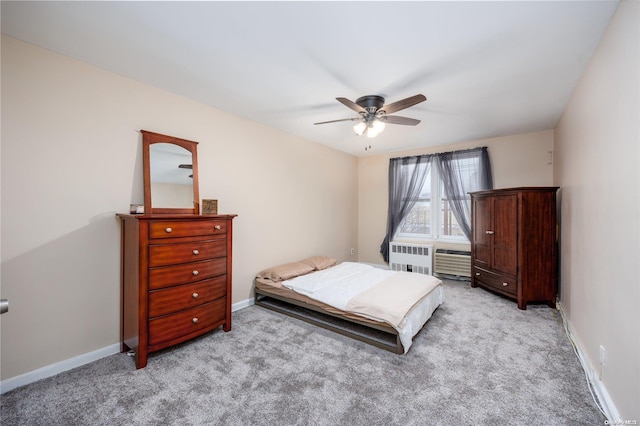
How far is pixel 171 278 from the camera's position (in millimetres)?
2314

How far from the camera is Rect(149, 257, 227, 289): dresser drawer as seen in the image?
2.21m

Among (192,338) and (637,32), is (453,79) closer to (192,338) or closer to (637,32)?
(637,32)

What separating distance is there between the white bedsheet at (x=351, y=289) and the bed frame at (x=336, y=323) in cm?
11

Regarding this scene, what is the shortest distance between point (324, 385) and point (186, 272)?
1.51 m

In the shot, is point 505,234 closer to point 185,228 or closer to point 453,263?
point 453,263

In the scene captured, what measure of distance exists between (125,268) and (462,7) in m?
3.22

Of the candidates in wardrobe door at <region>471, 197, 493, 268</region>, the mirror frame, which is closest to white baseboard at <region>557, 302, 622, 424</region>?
wardrobe door at <region>471, 197, 493, 268</region>

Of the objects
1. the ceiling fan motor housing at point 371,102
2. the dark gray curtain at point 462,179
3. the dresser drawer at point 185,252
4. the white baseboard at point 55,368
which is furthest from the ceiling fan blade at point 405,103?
the white baseboard at point 55,368

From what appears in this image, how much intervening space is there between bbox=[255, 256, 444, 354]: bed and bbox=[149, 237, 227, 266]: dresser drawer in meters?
1.04

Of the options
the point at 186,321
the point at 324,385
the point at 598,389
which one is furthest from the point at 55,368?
the point at 598,389

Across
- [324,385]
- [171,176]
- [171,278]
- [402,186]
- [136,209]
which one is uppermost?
[402,186]

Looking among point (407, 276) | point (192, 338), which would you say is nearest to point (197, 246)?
point (192, 338)

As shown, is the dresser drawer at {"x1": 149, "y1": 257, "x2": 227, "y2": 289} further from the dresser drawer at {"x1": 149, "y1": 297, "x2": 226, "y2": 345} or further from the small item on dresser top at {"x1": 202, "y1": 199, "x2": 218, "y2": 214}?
the small item on dresser top at {"x1": 202, "y1": 199, "x2": 218, "y2": 214}

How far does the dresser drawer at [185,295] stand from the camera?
7.26 feet
